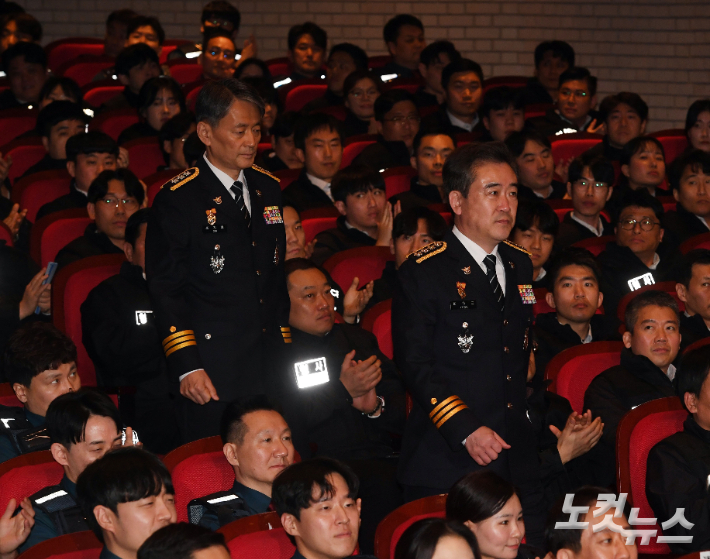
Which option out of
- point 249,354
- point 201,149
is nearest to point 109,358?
point 249,354

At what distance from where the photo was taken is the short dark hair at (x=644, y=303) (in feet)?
12.1

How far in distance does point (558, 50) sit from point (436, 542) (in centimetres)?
614

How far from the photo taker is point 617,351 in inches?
146

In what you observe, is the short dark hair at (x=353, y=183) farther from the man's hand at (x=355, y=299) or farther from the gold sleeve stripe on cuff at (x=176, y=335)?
the gold sleeve stripe on cuff at (x=176, y=335)

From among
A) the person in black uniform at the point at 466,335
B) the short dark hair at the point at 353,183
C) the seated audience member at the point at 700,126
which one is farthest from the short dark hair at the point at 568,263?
the seated audience member at the point at 700,126

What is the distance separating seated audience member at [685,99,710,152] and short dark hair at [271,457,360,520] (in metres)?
4.38

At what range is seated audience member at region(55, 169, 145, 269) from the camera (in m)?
4.28

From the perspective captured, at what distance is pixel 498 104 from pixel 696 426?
11.8 feet

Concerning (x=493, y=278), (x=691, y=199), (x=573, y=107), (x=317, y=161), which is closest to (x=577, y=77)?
(x=573, y=107)

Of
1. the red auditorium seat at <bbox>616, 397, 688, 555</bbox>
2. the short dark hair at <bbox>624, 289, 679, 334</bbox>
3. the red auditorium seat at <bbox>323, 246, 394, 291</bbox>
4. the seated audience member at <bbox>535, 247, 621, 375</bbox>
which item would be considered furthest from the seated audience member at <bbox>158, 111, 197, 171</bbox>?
the red auditorium seat at <bbox>616, 397, 688, 555</bbox>

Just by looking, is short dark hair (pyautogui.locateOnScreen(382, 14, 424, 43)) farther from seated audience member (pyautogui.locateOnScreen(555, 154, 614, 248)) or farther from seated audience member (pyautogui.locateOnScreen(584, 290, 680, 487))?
seated audience member (pyautogui.locateOnScreen(584, 290, 680, 487))

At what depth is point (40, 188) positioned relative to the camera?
5.01 m

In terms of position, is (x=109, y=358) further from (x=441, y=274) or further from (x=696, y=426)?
(x=696, y=426)

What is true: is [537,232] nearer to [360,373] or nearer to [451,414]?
[360,373]
